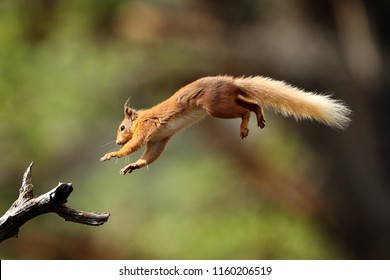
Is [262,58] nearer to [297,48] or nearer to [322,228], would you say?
[297,48]

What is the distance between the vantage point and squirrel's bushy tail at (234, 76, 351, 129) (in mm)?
622

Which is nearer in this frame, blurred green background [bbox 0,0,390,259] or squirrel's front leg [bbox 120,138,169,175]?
squirrel's front leg [bbox 120,138,169,175]

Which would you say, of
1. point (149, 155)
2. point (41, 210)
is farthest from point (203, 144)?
point (149, 155)

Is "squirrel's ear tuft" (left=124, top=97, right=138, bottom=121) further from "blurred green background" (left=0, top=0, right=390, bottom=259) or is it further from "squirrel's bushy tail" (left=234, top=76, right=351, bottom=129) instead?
"blurred green background" (left=0, top=0, right=390, bottom=259)

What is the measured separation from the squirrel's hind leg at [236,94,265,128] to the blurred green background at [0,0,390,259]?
2.69 meters

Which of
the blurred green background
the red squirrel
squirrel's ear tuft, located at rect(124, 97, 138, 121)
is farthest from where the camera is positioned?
the blurred green background

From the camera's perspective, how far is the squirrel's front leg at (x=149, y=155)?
2.11 ft

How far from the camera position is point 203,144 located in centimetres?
611

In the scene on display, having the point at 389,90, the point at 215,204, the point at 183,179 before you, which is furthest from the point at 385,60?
the point at 183,179

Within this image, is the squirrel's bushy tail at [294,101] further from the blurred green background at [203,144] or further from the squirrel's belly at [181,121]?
the blurred green background at [203,144]

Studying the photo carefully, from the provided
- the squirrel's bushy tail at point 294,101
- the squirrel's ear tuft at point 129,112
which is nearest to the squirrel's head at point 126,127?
the squirrel's ear tuft at point 129,112

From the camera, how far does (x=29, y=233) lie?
5.61m

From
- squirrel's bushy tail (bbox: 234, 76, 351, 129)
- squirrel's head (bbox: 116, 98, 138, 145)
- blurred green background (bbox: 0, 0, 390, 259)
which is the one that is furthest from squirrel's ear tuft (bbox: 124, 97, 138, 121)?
blurred green background (bbox: 0, 0, 390, 259)

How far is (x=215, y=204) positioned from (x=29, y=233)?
1334 millimetres
